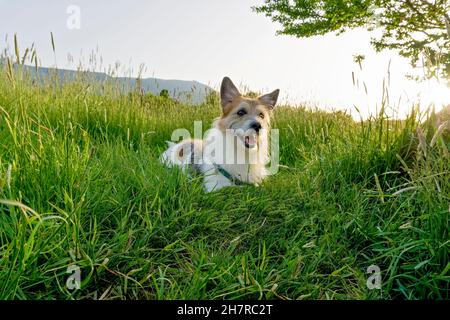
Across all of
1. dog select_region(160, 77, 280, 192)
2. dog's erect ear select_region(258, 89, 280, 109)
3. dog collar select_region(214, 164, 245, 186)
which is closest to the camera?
dog collar select_region(214, 164, 245, 186)

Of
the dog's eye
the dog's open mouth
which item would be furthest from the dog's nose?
the dog's eye

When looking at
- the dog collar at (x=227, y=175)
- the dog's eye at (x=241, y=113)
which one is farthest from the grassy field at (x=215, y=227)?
A: the dog's eye at (x=241, y=113)

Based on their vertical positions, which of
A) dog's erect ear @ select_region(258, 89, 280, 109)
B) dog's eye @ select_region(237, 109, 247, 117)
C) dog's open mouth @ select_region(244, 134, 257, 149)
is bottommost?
dog's open mouth @ select_region(244, 134, 257, 149)

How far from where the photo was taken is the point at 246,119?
476 centimetres

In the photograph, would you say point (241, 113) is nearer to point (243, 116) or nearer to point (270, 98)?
point (243, 116)

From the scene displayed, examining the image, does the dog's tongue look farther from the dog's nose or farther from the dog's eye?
the dog's eye

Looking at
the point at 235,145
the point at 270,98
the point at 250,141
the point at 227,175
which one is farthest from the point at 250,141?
the point at 270,98

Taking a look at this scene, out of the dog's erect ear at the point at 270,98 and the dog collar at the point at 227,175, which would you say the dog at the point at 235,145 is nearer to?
the dog collar at the point at 227,175

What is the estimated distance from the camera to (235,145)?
493 cm

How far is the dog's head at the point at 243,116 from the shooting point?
475 centimetres

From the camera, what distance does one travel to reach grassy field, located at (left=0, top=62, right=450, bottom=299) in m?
2.12
